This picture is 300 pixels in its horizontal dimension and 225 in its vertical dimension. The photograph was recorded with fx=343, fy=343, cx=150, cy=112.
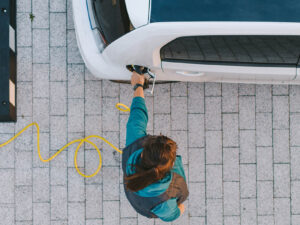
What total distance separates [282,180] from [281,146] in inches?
16.8

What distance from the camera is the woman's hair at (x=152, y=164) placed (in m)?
2.40

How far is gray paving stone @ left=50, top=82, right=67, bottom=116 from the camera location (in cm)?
425

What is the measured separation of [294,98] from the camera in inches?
171

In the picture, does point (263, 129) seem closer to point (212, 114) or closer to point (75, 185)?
point (212, 114)

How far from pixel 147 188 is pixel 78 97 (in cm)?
204

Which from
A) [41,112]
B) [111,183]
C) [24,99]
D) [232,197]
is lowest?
[232,197]

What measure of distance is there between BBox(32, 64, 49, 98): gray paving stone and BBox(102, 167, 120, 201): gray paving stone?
1.21 m

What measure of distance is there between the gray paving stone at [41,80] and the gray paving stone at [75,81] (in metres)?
0.28

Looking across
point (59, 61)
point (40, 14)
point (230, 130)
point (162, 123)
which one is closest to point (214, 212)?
point (230, 130)

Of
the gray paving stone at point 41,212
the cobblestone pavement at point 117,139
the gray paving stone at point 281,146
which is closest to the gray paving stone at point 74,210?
the cobblestone pavement at point 117,139

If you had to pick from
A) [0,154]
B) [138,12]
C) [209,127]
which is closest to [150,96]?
[209,127]

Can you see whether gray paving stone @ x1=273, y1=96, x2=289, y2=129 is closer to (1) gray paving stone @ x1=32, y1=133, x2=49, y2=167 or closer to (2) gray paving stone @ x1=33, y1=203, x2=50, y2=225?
(1) gray paving stone @ x1=32, y1=133, x2=49, y2=167

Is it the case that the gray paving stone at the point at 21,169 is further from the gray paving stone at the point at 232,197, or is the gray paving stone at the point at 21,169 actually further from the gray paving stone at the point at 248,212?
the gray paving stone at the point at 248,212

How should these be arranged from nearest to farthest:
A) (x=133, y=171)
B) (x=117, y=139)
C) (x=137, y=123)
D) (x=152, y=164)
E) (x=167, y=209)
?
1. (x=152, y=164)
2. (x=133, y=171)
3. (x=167, y=209)
4. (x=137, y=123)
5. (x=117, y=139)
